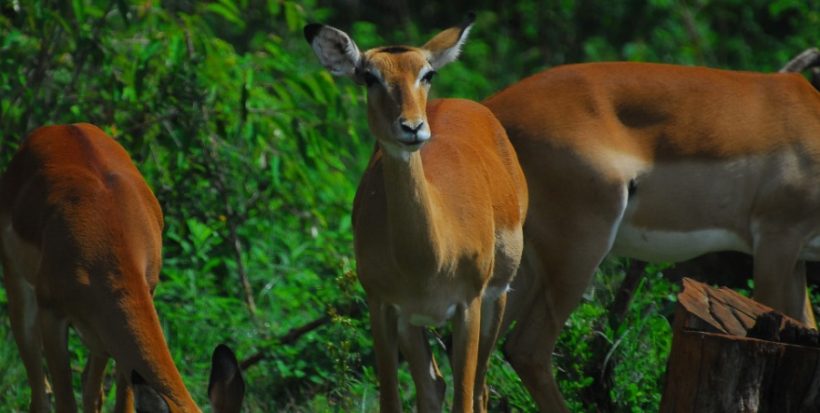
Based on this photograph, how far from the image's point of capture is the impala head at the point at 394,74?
4703mm

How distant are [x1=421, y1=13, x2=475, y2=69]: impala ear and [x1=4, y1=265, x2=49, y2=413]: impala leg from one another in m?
1.88

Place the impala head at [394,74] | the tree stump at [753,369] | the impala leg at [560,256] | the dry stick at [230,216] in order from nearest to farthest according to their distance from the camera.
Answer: the tree stump at [753,369]
the impala head at [394,74]
the impala leg at [560,256]
the dry stick at [230,216]

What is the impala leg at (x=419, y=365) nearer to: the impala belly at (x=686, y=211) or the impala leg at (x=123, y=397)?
the impala leg at (x=123, y=397)

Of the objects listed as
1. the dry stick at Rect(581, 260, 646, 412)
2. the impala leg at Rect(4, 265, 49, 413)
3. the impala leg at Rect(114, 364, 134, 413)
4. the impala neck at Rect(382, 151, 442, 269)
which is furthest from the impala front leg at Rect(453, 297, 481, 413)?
the impala leg at Rect(4, 265, 49, 413)

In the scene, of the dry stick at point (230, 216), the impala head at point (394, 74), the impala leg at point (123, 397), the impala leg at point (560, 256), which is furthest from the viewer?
the dry stick at point (230, 216)

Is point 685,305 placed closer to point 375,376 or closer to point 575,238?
point 575,238

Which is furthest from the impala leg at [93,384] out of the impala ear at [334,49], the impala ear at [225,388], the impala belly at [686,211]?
the impala belly at [686,211]

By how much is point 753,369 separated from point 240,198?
13.1 feet

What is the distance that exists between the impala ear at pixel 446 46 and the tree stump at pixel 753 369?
1.33 m

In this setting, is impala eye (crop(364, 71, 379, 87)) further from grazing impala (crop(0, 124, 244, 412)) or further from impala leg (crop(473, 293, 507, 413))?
impala leg (crop(473, 293, 507, 413))

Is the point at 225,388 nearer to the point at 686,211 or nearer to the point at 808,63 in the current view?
the point at 686,211

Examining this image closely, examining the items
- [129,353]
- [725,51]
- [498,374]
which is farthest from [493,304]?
[725,51]

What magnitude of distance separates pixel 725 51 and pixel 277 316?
17.9 feet

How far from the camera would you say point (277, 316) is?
24.6ft
